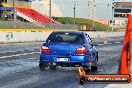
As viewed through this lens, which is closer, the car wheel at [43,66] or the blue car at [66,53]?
the blue car at [66,53]

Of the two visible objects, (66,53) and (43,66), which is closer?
(66,53)

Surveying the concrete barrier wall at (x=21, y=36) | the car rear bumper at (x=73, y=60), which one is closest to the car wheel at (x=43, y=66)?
the car rear bumper at (x=73, y=60)

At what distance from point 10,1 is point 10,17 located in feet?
23.1

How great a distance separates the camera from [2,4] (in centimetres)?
9212

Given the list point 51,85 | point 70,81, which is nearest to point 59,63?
point 70,81

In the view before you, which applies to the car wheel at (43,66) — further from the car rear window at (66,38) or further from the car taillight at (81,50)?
the car taillight at (81,50)

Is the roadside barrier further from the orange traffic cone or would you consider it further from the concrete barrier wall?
the concrete barrier wall

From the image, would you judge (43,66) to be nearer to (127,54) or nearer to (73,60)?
(73,60)

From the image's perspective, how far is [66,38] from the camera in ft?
53.7

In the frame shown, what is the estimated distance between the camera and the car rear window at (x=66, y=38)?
16109mm

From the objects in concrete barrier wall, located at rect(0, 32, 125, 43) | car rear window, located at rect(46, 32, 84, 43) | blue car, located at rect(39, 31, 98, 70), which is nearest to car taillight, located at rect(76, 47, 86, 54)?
blue car, located at rect(39, 31, 98, 70)

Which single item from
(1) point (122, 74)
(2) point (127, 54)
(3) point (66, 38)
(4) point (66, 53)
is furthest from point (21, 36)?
(1) point (122, 74)

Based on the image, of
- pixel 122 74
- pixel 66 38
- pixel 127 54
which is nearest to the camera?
pixel 122 74

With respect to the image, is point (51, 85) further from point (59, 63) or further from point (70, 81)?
point (59, 63)
